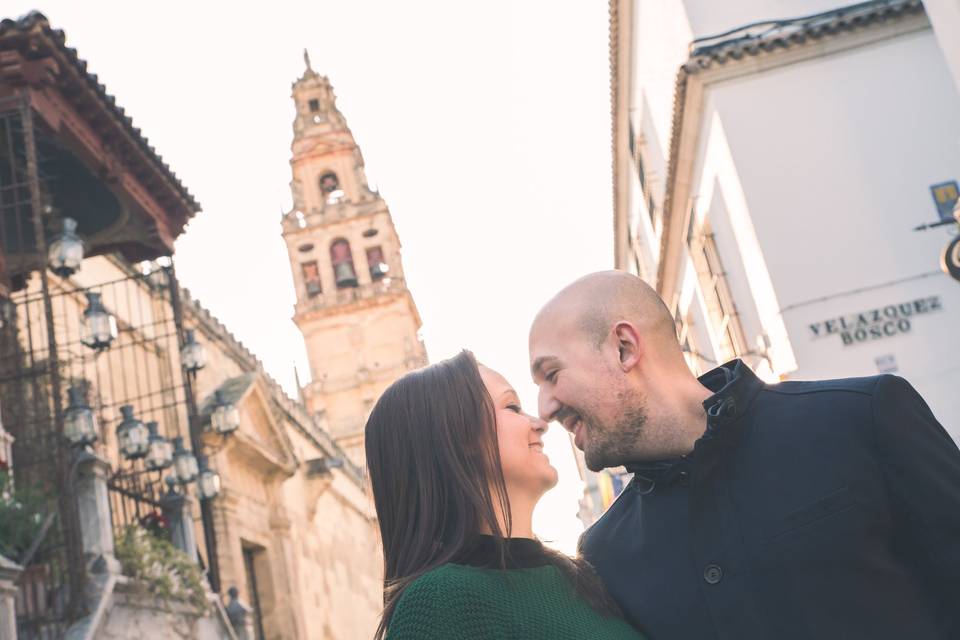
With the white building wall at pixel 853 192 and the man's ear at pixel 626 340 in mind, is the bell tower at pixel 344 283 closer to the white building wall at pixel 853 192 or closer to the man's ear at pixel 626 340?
the white building wall at pixel 853 192

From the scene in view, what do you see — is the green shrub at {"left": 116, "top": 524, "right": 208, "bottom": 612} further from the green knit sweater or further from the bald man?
the green knit sweater

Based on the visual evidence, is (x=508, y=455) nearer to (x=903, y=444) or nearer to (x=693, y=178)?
(x=903, y=444)

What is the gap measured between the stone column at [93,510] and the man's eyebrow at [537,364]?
813 centimetres

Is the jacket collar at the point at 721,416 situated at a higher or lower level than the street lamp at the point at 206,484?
lower

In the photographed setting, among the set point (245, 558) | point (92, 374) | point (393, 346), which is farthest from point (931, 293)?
point (393, 346)

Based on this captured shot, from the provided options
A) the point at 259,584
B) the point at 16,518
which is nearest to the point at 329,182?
the point at 259,584

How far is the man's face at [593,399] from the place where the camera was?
3250 millimetres

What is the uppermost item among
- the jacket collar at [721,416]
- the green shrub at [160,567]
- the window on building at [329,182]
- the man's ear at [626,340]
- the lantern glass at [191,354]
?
the window on building at [329,182]

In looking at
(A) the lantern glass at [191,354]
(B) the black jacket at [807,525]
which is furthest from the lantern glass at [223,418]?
(B) the black jacket at [807,525]

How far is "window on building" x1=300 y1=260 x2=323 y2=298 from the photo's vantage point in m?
45.4

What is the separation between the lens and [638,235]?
29.6 meters

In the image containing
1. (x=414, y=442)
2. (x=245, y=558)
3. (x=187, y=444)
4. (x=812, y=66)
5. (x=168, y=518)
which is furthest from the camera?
(x=245, y=558)

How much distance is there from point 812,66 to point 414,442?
14288mm

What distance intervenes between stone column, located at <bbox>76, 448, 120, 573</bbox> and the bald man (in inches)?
322
